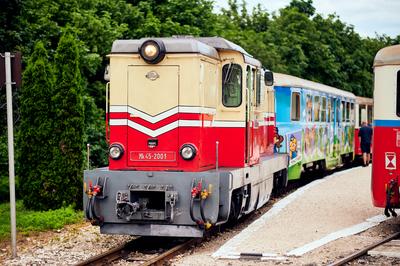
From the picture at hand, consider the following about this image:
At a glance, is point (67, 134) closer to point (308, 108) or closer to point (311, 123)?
point (308, 108)

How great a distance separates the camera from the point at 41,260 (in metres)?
10.4

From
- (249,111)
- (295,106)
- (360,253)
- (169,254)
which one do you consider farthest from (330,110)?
(169,254)

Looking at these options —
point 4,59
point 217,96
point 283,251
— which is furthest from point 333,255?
point 4,59

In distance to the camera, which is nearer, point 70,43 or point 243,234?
point 243,234

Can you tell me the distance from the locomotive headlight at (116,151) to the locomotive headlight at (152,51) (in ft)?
4.65

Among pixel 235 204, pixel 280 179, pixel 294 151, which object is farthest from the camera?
pixel 294 151

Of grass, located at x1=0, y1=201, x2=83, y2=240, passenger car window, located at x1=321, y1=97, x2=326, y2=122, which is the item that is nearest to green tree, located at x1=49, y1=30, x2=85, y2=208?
grass, located at x1=0, y1=201, x2=83, y2=240

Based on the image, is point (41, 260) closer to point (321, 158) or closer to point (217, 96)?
point (217, 96)

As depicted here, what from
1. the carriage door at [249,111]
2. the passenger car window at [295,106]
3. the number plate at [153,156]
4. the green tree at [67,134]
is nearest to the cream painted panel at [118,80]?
the number plate at [153,156]

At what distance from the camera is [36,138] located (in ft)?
49.7

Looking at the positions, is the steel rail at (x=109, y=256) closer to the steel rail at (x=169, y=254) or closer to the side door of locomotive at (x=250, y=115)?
the steel rail at (x=169, y=254)

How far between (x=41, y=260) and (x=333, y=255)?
162 inches

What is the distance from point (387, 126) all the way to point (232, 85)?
2.73m

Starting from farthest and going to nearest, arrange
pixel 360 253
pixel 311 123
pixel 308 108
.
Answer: pixel 311 123
pixel 308 108
pixel 360 253
